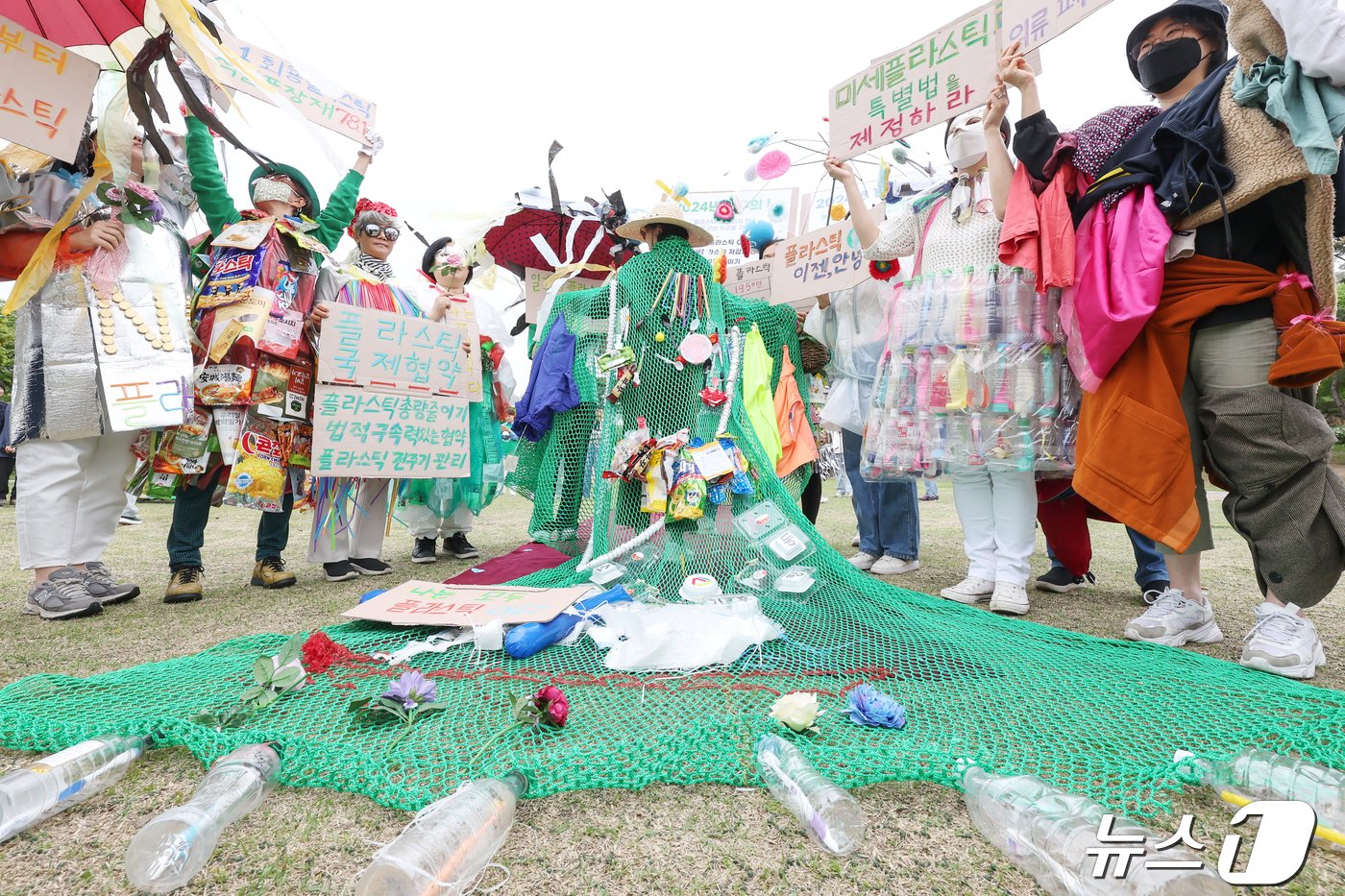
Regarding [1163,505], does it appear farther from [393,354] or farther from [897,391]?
[393,354]

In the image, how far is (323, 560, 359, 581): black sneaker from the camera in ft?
10.4

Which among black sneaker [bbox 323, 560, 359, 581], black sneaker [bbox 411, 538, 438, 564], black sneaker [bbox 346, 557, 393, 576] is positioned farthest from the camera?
black sneaker [bbox 411, 538, 438, 564]

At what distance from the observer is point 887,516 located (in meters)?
3.48

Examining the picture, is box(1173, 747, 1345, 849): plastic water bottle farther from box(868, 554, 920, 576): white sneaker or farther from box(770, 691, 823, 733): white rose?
box(868, 554, 920, 576): white sneaker

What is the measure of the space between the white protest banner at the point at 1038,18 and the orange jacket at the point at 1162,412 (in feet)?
2.54

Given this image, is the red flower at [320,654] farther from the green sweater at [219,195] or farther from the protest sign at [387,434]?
the green sweater at [219,195]

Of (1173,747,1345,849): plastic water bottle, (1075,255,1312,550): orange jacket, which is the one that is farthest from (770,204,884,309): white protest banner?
(1173,747,1345,849): plastic water bottle

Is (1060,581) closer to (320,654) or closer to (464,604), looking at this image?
(464,604)

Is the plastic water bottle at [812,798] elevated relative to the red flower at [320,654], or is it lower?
elevated

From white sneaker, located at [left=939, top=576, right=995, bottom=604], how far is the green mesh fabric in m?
0.50

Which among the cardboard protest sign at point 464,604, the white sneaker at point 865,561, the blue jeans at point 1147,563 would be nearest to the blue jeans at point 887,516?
the white sneaker at point 865,561

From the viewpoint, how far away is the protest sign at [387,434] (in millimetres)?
2846

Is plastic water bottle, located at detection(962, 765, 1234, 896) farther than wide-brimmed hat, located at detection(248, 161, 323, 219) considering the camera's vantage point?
No

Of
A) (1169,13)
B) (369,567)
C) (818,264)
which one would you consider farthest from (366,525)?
(1169,13)
